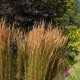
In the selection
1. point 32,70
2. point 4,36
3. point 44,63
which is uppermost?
point 4,36

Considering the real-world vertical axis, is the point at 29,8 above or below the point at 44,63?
above

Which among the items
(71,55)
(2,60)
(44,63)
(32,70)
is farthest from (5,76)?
(71,55)

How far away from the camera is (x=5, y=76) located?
228 centimetres

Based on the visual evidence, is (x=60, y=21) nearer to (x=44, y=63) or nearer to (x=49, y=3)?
(x=49, y=3)

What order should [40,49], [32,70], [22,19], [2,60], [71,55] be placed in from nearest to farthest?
1. [40,49]
2. [32,70]
3. [2,60]
4. [71,55]
5. [22,19]

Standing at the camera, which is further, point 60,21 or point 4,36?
point 60,21

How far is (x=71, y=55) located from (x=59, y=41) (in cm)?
213

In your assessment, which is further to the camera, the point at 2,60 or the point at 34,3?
the point at 34,3

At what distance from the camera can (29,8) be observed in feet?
16.8

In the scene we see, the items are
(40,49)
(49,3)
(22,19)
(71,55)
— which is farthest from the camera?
(49,3)

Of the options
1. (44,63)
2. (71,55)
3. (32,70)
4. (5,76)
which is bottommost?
(71,55)

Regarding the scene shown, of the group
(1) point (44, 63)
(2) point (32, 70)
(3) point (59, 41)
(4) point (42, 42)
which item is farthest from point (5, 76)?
(3) point (59, 41)

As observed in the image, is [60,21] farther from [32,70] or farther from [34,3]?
[32,70]

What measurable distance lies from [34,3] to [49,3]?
84cm
